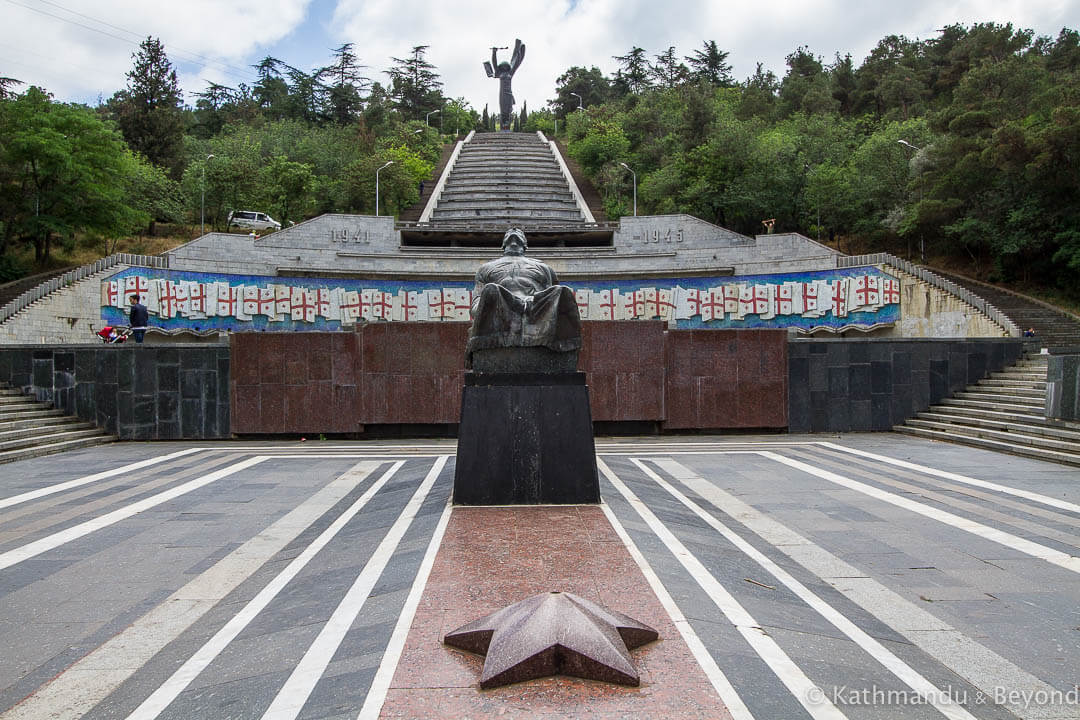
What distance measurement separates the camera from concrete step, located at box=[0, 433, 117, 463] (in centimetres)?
946

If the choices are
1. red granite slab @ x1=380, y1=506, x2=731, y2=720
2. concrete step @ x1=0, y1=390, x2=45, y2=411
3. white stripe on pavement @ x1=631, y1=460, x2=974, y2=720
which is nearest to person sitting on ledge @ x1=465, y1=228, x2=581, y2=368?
red granite slab @ x1=380, y1=506, x2=731, y2=720

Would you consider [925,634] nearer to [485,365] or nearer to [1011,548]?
[1011,548]

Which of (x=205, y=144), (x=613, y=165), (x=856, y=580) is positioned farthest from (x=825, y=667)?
(x=205, y=144)

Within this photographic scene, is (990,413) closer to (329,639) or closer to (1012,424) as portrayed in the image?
(1012,424)

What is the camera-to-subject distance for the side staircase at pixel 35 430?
9820 millimetres

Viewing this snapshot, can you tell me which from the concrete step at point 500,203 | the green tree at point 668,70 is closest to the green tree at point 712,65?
the green tree at point 668,70

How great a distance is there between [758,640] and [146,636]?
3372 millimetres

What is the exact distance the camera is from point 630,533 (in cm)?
476

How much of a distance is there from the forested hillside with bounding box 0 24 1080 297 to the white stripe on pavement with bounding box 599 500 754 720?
83.1ft

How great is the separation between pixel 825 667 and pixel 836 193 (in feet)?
103

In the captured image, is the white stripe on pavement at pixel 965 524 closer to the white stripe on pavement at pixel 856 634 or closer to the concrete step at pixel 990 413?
the white stripe on pavement at pixel 856 634

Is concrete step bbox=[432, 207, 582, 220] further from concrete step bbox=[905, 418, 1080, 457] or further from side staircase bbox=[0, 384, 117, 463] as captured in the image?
concrete step bbox=[905, 418, 1080, 457]

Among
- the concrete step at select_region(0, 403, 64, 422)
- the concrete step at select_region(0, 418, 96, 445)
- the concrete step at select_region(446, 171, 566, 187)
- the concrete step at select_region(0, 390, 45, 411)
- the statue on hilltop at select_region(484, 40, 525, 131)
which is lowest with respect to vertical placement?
the concrete step at select_region(0, 418, 96, 445)

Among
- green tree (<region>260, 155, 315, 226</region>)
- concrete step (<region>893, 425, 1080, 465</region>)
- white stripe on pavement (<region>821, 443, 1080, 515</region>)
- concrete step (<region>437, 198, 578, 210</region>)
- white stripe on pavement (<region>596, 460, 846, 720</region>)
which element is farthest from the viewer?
concrete step (<region>437, 198, 578, 210</region>)
